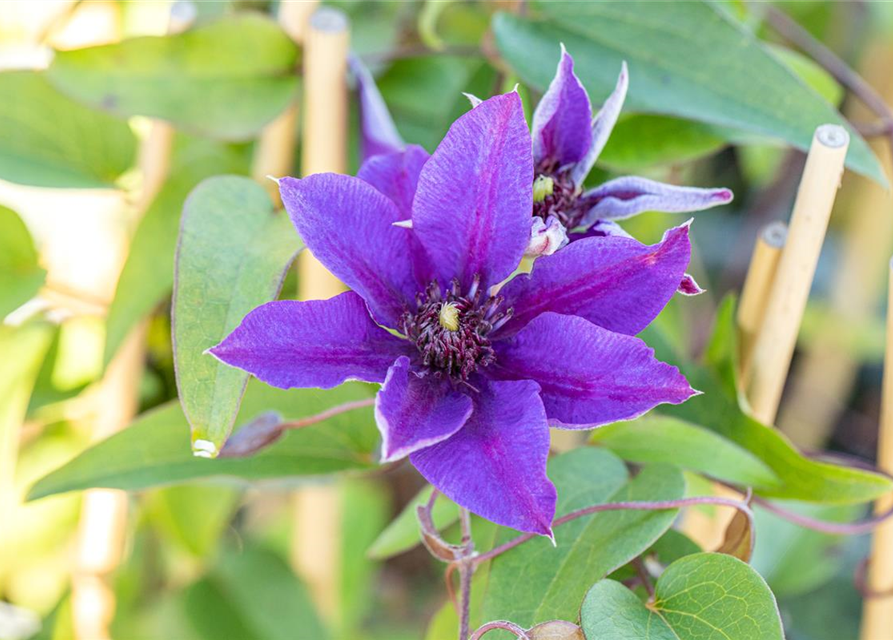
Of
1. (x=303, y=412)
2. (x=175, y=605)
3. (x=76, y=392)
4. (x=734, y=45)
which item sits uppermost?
(x=734, y=45)

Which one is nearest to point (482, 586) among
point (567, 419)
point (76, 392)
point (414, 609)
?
point (567, 419)

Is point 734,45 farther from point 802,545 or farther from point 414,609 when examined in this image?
point 414,609

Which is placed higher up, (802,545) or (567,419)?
(567,419)

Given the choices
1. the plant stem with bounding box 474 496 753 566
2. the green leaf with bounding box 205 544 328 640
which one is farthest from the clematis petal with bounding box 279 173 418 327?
the green leaf with bounding box 205 544 328 640

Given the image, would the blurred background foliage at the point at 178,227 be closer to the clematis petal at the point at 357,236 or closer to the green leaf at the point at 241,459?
the green leaf at the point at 241,459

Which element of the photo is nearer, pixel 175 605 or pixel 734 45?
pixel 734 45

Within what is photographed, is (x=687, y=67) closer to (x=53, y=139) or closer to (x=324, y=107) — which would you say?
(x=324, y=107)

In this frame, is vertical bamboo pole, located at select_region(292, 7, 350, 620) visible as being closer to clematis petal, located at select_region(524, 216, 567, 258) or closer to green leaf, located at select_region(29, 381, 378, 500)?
green leaf, located at select_region(29, 381, 378, 500)
